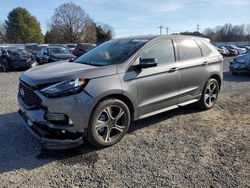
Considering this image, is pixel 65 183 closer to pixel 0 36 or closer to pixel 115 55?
pixel 115 55

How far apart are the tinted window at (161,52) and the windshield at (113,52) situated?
0.58ft

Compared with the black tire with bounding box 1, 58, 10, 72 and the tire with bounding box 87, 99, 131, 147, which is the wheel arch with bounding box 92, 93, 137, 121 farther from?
the black tire with bounding box 1, 58, 10, 72

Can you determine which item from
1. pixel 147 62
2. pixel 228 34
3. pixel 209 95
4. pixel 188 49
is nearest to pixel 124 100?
pixel 147 62

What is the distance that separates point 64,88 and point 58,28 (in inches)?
2398

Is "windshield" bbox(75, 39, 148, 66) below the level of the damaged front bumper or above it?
above

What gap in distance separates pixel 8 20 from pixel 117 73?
72.5 metres

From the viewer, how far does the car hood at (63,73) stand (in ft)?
13.6

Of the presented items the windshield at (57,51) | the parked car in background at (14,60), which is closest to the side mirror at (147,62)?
the parked car in background at (14,60)

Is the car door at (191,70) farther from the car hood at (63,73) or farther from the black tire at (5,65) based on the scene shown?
the black tire at (5,65)

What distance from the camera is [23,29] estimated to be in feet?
224

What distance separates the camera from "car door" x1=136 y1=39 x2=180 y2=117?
491 cm

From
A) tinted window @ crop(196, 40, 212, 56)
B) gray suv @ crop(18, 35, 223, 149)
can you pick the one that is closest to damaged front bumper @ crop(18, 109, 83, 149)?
gray suv @ crop(18, 35, 223, 149)

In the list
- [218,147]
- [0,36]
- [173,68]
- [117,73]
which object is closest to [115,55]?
[117,73]

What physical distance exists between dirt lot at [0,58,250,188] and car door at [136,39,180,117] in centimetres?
47
